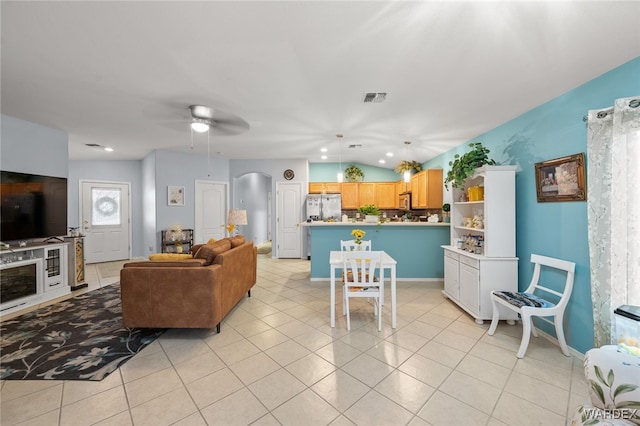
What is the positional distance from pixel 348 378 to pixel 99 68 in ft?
11.3

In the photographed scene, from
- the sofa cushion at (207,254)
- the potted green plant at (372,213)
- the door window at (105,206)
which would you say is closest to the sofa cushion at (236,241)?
the sofa cushion at (207,254)

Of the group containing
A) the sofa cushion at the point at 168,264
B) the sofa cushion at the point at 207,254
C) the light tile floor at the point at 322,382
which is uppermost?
the sofa cushion at the point at 207,254

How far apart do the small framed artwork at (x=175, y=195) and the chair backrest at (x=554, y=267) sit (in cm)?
650

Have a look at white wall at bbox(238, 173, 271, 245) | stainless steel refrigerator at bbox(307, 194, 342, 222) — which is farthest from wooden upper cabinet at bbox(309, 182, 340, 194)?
white wall at bbox(238, 173, 271, 245)

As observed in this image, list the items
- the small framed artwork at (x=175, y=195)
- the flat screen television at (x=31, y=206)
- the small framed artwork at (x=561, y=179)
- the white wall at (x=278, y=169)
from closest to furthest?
the small framed artwork at (x=561, y=179)
the flat screen television at (x=31, y=206)
the small framed artwork at (x=175, y=195)
the white wall at (x=278, y=169)

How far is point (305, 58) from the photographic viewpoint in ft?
6.93

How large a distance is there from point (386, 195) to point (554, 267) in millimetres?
4579

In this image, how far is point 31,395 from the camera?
186cm

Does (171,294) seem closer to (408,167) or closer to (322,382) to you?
(322,382)

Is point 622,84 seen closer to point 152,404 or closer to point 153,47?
point 153,47

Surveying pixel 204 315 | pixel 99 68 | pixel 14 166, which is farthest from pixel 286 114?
pixel 14 166

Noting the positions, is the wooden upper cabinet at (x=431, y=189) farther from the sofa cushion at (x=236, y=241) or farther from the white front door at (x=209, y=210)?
the white front door at (x=209, y=210)

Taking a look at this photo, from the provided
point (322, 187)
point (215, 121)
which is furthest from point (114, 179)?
point (322, 187)

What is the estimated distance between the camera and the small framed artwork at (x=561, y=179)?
91.7 inches
